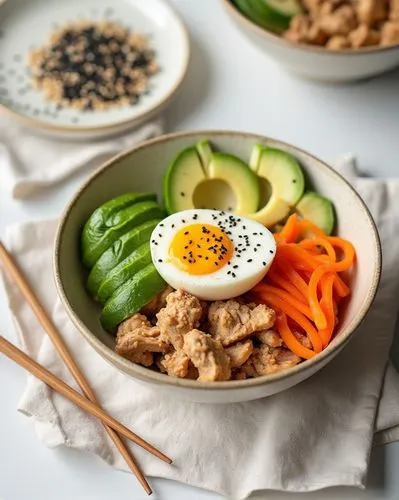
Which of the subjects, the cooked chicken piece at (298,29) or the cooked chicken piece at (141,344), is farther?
the cooked chicken piece at (298,29)

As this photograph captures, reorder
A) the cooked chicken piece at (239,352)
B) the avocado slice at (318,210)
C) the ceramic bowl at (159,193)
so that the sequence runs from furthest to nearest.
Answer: the avocado slice at (318,210), the cooked chicken piece at (239,352), the ceramic bowl at (159,193)

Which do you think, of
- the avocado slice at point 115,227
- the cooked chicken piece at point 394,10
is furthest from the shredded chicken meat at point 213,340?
the cooked chicken piece at point 394,10

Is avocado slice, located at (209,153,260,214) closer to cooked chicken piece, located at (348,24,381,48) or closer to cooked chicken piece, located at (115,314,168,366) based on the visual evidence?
cooked chicken piece, located at (115,314,168,366)

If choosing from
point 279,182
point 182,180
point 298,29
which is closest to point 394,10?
point 298,29

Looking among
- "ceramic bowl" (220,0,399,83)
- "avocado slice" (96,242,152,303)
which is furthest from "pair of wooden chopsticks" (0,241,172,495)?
"ceramic bowl" (220,0,399,83)

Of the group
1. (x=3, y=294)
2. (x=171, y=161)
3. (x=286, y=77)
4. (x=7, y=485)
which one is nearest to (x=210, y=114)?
(x=286, y=77)

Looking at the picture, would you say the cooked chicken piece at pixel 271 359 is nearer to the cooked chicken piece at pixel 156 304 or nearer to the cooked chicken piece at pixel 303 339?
the cooked chicken piece at pixel 303 339

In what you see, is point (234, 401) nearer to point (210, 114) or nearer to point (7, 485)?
point (7, 485)
